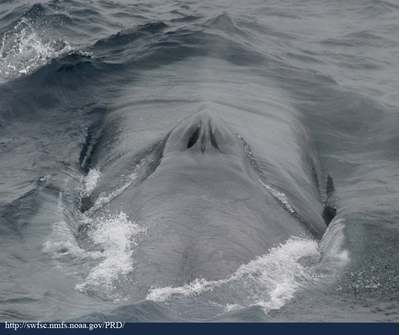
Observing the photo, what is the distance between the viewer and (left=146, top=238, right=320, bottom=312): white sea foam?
11719 millimetres

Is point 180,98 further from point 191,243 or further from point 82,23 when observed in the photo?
point 82,23

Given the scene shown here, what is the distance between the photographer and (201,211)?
44.3 feet

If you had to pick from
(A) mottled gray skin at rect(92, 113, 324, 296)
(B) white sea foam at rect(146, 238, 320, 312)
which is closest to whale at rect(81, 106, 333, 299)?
(A) mottled gray skin at rect(92, 113, 324, 296)

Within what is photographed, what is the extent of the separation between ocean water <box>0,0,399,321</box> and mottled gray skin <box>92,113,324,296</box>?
22 cm

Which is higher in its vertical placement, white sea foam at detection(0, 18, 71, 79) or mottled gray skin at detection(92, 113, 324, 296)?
mottled gray skin at detection(92, 113, 324, 296)

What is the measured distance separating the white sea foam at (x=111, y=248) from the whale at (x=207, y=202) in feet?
0.47

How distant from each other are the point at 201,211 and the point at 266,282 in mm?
1531

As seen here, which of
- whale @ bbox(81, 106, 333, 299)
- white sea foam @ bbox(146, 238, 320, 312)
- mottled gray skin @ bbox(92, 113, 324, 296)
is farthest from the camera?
A: whale @ bbox(81, 106, 333, 299)

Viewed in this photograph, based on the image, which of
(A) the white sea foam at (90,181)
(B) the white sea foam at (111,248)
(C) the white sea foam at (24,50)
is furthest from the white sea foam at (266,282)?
(C) the white sea foam at (24,50)

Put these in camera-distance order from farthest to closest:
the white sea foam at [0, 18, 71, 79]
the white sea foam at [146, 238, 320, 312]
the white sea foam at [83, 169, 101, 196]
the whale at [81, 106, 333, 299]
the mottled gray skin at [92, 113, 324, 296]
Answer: the white sea foam at [0, 18, 71, 79], the white sea foam at [83, 169, 101, 196], the whale at [81, 106, 333, 299], the mottled gray skin at [92, 113, 324, 296], the white sea foam at [146, 238, 320, 312]

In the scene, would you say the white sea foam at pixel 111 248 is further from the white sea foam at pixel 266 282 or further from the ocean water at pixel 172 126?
the white sea foam at pixel 266 282

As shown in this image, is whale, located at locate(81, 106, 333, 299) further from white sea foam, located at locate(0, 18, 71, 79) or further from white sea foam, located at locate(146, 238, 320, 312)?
white sea foam, located at locate(0, 18, 71, 79)

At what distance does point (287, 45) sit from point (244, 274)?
49.4ft

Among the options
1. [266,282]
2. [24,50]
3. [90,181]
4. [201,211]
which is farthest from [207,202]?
[24,50]
